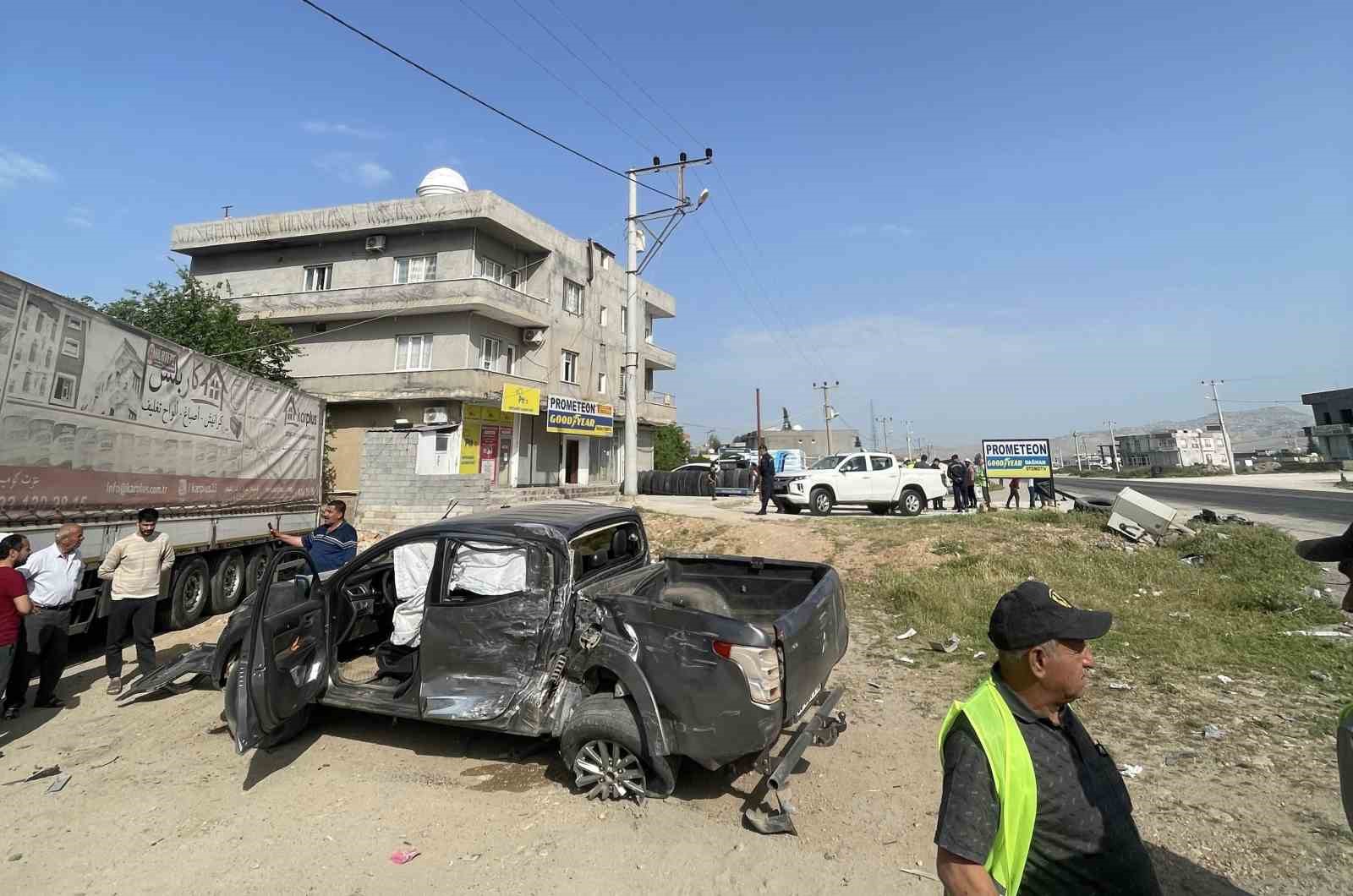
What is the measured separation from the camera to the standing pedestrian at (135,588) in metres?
5.86

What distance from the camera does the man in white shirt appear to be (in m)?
5.46

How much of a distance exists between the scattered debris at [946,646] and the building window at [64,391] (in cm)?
1022

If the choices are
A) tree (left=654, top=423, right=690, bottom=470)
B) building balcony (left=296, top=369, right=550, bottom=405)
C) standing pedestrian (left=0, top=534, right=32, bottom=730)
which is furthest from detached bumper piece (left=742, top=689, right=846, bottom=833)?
tree (left=654, top=423, right=690, bottom=470)

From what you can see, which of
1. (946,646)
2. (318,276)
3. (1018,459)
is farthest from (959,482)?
(318,276)

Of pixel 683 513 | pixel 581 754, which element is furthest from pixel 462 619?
pixel 683 513

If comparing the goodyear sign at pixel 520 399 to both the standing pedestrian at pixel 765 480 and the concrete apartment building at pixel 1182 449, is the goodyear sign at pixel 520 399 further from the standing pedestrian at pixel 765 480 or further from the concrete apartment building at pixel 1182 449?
the concrete apartment building at pixel 1182 449

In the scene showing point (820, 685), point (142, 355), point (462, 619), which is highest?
point (142, 355)

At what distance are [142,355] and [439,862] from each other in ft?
27.4

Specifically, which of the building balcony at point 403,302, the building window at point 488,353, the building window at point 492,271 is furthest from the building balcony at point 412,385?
the building window at point 492,271

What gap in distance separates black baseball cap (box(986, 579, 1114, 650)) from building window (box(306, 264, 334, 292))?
99.7 ft

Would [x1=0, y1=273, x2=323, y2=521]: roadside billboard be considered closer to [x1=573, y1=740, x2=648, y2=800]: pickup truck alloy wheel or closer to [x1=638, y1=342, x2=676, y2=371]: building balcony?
[x1=573, y1=740, x2=648, y2=800]: pickup truck alloy wheel

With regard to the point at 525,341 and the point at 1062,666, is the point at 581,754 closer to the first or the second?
the point at 1062,666

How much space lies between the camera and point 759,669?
3291 millimetres

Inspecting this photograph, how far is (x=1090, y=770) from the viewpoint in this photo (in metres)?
1.66
